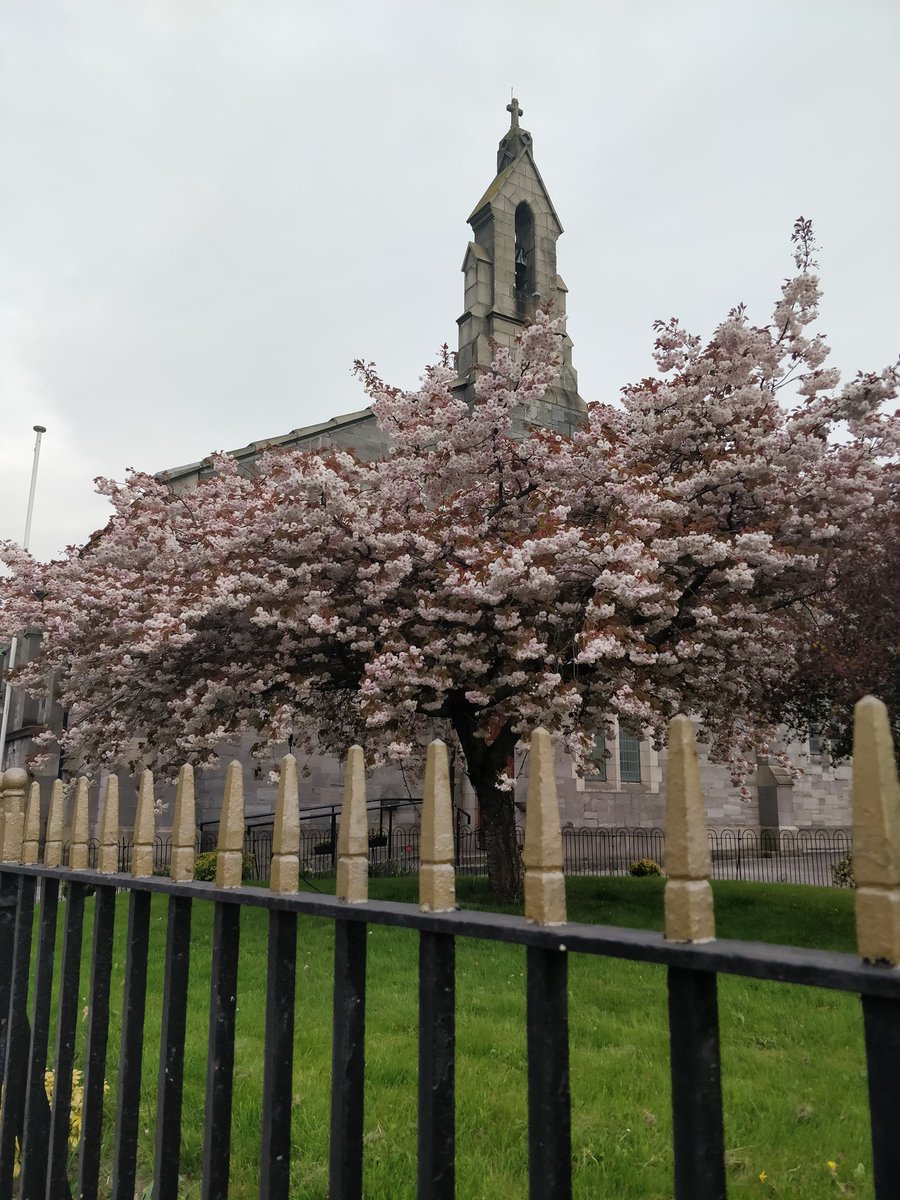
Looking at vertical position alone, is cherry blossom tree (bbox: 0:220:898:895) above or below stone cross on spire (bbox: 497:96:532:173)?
below

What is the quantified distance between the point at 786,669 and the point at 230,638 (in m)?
8.32

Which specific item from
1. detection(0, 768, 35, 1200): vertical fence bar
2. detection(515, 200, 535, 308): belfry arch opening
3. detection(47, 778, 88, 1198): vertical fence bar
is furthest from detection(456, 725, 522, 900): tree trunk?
detection(515, 200, 535, 308): belfry arch opening

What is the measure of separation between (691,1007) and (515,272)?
90.1 feet

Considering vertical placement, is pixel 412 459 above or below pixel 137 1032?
above

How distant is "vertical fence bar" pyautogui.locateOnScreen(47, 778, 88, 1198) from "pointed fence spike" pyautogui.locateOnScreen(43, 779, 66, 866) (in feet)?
0.95

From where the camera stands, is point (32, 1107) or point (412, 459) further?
point (412, 459)

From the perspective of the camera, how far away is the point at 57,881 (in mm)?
3160

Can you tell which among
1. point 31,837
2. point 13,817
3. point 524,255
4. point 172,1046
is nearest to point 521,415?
point 524,255

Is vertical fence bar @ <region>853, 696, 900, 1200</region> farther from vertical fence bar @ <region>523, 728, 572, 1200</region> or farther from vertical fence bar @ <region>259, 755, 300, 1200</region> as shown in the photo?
vertical fence bar @ <region>259, 755, 300, 1200</region>

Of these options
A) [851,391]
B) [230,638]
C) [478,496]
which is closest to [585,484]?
[478,496]

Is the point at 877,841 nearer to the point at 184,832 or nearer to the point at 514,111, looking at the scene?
the point at 184,832

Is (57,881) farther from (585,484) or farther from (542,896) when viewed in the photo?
(585,484)

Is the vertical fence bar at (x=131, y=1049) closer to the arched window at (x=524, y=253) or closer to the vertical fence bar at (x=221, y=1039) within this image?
the vertical fence bar at (x=221, y=1039)

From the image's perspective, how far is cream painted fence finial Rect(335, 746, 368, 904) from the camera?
6.45ft
